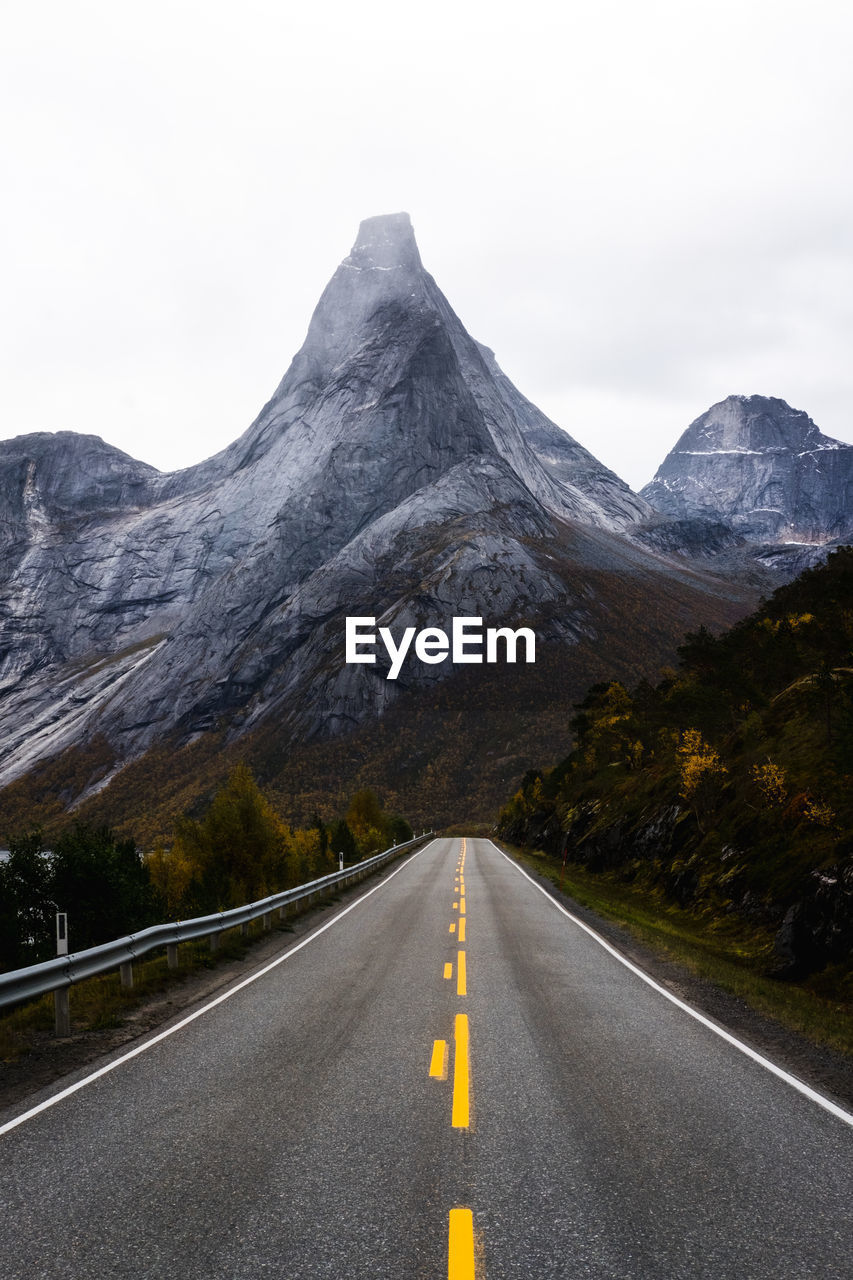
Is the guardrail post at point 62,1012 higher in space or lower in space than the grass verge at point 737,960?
higher

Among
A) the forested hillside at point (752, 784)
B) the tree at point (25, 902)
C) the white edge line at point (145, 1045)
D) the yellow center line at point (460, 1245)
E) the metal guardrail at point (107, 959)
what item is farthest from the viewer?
the tree at point (25, 902)

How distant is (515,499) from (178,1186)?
200361 millimetres

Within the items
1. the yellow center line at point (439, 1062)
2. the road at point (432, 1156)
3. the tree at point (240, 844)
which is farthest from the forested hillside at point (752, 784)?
the tree at point (240, 844)

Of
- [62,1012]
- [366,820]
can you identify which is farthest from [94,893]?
[366,820]

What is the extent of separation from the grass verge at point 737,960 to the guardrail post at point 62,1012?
870 cm

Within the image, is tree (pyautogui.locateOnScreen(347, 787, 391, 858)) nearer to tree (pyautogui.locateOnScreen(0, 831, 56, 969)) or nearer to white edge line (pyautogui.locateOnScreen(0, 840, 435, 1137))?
tree (pyautogui.locateOnScreen(0, 831, 56, 969))

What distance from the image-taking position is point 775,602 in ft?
145

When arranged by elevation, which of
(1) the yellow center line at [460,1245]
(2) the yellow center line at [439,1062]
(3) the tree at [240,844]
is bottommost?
(3) the tree at [240,844]

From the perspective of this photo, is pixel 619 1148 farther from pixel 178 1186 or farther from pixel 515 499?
pixel 515 499

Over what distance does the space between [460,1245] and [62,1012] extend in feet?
22.6

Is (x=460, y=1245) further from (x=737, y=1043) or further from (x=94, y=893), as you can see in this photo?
(x=94, y=893)

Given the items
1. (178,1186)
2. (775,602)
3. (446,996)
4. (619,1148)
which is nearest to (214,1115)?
(178,1186)

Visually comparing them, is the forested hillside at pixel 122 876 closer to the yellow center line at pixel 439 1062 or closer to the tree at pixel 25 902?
the tree at pixel 25 902

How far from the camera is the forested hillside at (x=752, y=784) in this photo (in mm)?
15430
